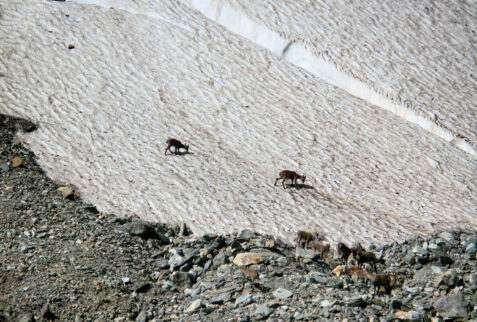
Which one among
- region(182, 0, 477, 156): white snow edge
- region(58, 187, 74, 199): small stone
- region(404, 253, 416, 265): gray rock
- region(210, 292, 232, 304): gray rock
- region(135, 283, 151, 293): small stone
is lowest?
region(58, 187, 74, 199): small stone

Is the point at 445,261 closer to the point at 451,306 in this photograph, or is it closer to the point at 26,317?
the point at 451,306

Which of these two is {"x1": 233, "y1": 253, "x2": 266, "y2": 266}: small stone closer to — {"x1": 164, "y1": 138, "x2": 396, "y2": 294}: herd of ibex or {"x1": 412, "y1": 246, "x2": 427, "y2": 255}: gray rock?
{"x1": 164, "y1": 138, "x2": 396, "y2": 294}: herd of ibex

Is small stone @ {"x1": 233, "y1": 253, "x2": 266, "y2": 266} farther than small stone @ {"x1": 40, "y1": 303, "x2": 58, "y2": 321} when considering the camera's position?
Yes

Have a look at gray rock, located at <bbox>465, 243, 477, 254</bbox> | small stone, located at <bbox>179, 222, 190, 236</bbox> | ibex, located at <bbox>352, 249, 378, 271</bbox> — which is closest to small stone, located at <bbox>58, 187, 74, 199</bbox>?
small stone, located at <bbox>179, 222, 190, 236</bbox>

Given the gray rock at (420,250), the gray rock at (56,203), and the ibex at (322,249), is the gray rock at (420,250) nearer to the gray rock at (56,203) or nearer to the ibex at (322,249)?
the ibex at (322,249)

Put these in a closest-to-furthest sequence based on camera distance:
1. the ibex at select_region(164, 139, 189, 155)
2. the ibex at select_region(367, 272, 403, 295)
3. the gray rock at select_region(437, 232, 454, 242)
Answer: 1. the ibex at select_region(367, 272, 403, 295)
2. the gray rock at select_region(437, 232, 454, 242)
3. the ibex at select_region(164, 139, 189, 155)

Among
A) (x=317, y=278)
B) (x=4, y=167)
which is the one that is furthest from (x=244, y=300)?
(x=4, y=167)

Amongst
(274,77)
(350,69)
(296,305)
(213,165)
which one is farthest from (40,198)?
(350,69)

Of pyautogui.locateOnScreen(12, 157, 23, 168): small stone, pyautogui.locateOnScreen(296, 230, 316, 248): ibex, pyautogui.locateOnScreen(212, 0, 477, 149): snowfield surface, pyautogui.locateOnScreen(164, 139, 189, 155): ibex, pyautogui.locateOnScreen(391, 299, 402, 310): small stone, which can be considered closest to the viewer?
pyautogui.locateOnScreen(391, 299, 402, 310): small stone

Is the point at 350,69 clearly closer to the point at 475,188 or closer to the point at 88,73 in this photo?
the point at 475,188
